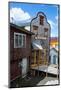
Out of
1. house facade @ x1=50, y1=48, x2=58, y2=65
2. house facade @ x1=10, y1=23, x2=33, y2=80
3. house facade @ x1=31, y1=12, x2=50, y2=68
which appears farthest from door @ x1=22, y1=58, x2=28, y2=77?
house facade @ x1=50, y1=48, x2=58, y2=65

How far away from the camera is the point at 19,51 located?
6.79 feet

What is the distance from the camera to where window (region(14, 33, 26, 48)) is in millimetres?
2054

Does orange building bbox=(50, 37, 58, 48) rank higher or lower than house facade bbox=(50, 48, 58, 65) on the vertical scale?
higher

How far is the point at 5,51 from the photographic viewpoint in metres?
2.05

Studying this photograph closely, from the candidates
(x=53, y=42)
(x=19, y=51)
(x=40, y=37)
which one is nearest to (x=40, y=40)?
(x=40, y=37)

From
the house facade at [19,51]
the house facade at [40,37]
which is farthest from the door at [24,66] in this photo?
the house facade at [40,37]

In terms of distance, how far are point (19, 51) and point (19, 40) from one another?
117 millimetres

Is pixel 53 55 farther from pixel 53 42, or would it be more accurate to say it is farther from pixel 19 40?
pixel 19 40

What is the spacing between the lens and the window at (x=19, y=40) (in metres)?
2.05

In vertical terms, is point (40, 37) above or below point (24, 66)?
above

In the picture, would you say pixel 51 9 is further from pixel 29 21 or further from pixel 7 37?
pixel 7 37

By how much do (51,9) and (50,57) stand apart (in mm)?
526

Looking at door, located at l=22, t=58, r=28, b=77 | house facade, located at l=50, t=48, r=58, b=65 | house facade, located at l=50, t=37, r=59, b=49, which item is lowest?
door, located at l=22, t=58, r=28, b=77

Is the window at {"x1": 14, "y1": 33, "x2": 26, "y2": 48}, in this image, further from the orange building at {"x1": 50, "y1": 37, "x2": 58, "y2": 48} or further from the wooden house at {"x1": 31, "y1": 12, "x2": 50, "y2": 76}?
the orange building at {"x1": 50, "y1": 37, "x2": 58, "y2": 48}
